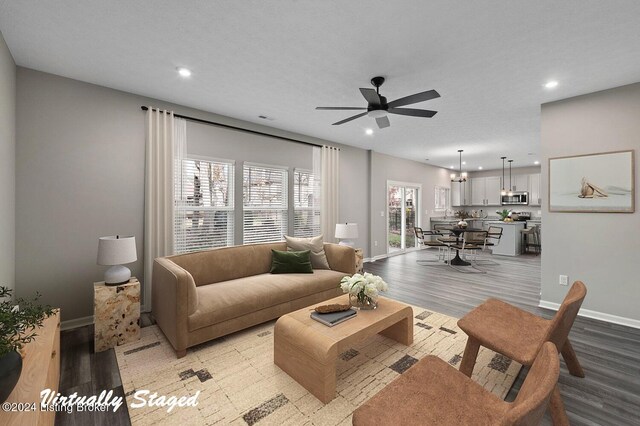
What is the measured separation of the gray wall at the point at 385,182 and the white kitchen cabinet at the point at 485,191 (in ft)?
8.23

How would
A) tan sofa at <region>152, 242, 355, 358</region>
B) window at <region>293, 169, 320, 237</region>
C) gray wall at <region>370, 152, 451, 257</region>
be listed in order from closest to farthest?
tan sofa at <region>152, 242, 355, 358</region> → window at <region>293, 169, 320, 237</region> → gray wall at <region>370, 152, 451, 257</region>

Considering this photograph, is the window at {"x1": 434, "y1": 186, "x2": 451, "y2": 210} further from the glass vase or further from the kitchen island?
the glass vase

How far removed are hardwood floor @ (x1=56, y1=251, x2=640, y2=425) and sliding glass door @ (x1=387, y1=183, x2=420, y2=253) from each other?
10.2ft

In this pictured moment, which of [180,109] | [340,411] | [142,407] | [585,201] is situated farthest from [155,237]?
[585,201]

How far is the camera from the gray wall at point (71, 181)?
291 centimetres

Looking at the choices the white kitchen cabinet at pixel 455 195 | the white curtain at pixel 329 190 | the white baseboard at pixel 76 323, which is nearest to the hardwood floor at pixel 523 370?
the white baseboard at pixel 76 323

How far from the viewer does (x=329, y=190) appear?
227 inches

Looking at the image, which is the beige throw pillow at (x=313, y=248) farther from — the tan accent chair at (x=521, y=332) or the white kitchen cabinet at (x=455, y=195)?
the white kitchen cabinet at (x=455, y=195)

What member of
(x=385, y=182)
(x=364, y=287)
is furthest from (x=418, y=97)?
(x=385, y=182)

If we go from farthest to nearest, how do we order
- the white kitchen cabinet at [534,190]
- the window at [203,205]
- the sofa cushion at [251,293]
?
the white kitchen cabinet at [534,190], the window at [203,205], the sofa cushion at [251,293]

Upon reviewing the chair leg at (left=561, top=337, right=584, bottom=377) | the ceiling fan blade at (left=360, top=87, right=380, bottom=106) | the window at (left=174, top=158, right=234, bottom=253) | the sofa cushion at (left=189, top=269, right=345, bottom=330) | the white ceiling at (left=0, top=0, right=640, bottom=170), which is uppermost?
the white ceiling at (left=0, top=0, right=640, bottom=170)

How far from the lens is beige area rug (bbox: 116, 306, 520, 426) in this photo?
1807 mm

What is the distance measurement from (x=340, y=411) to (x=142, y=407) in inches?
54.7

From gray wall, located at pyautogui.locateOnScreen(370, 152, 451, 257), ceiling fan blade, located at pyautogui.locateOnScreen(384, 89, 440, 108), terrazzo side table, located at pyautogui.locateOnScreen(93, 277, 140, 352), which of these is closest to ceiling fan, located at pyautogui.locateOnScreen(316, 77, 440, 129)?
ceiling fan blade, located at pyautogui.locateOnScreen(384, 89, 440, 108)
